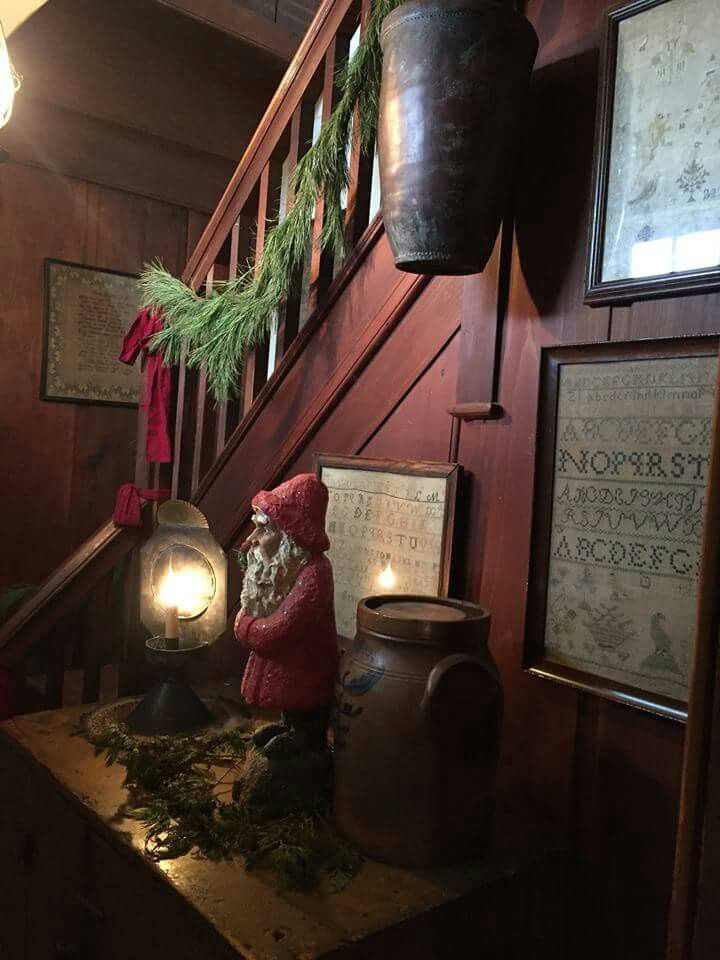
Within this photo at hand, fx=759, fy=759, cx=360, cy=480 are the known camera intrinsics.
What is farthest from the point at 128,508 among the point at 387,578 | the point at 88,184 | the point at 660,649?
the point at 88,184

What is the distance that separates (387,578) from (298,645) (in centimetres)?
32

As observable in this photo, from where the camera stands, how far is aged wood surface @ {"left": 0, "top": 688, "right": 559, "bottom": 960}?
1.01 metres

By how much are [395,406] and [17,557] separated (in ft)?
7.41

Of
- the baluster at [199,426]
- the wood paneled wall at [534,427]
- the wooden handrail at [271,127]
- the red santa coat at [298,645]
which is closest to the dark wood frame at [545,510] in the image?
the wood paneled wall at [534,427]

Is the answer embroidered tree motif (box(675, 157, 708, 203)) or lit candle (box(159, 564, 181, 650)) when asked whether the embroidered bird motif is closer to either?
embroidered tree motif (box(675, 157, 708, 203))

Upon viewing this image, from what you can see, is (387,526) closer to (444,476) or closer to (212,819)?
(444,476)

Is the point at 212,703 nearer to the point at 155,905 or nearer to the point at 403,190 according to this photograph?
the point at 155,905

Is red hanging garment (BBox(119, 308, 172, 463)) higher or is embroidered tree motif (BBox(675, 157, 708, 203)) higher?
embroidered tree motif (BBox(675, 157, 708, 203))

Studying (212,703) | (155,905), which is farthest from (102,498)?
(155,905)

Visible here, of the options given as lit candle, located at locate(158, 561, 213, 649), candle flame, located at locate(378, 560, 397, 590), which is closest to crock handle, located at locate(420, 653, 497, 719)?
candle flame, located at locate(378, 560, 397, 590)

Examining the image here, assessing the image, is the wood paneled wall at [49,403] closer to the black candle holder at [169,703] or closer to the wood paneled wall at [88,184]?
the wood paneled wall at [88,184]

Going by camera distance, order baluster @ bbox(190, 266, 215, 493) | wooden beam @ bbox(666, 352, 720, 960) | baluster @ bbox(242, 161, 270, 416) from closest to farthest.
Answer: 1. wooden beam @ bbox(666, 352, 720, 960)
2. baluster @ bbox(242, 161, 270, 416)
3. baluster @ bbox(190, 266, 215, 493)

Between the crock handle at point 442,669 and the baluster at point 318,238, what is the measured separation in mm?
1060

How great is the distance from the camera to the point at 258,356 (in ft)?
6.93
